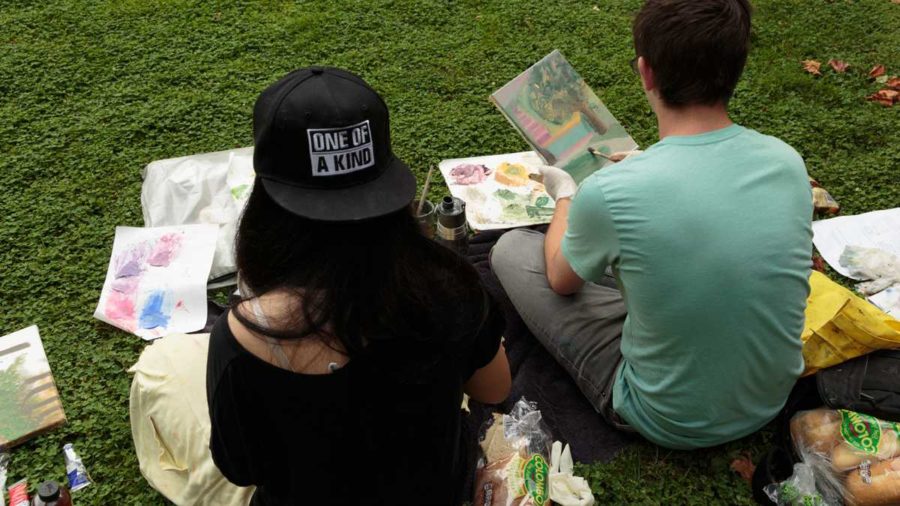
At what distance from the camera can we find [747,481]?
2330 mm

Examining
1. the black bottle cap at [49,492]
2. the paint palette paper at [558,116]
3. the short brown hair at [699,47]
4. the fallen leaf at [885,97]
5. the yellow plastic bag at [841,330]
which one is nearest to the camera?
the short brown hair at [699,47]

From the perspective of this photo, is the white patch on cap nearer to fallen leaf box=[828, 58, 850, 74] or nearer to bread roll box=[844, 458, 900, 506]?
bread roll box=[844, 458, 900, 506]

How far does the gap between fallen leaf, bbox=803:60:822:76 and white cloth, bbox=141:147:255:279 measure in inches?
138

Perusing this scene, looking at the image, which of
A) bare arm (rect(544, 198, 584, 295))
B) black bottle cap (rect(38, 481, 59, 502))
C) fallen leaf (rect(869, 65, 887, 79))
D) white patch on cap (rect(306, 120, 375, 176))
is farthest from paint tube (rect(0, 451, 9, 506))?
fallen leaf (rect(869, 65, 887, 79))

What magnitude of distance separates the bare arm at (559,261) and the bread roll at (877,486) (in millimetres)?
1060

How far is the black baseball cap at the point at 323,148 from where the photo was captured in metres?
1.27

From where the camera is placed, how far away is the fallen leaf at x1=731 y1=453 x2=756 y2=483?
234cm

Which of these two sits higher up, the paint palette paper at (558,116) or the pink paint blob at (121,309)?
the paint palette paper at (558,116)

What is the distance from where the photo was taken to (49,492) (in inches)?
78.7

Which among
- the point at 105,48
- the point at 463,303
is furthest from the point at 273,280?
the point at 105,48

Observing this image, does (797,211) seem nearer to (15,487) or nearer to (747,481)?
(747,481)

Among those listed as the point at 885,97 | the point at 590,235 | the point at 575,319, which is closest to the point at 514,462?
the point at 575,319

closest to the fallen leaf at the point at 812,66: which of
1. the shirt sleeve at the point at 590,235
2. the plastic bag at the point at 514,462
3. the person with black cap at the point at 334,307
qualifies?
the shirt sleeve at the point at 590,235

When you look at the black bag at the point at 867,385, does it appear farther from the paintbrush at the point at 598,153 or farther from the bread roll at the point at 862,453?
the paintbrush at the point at 598,153
